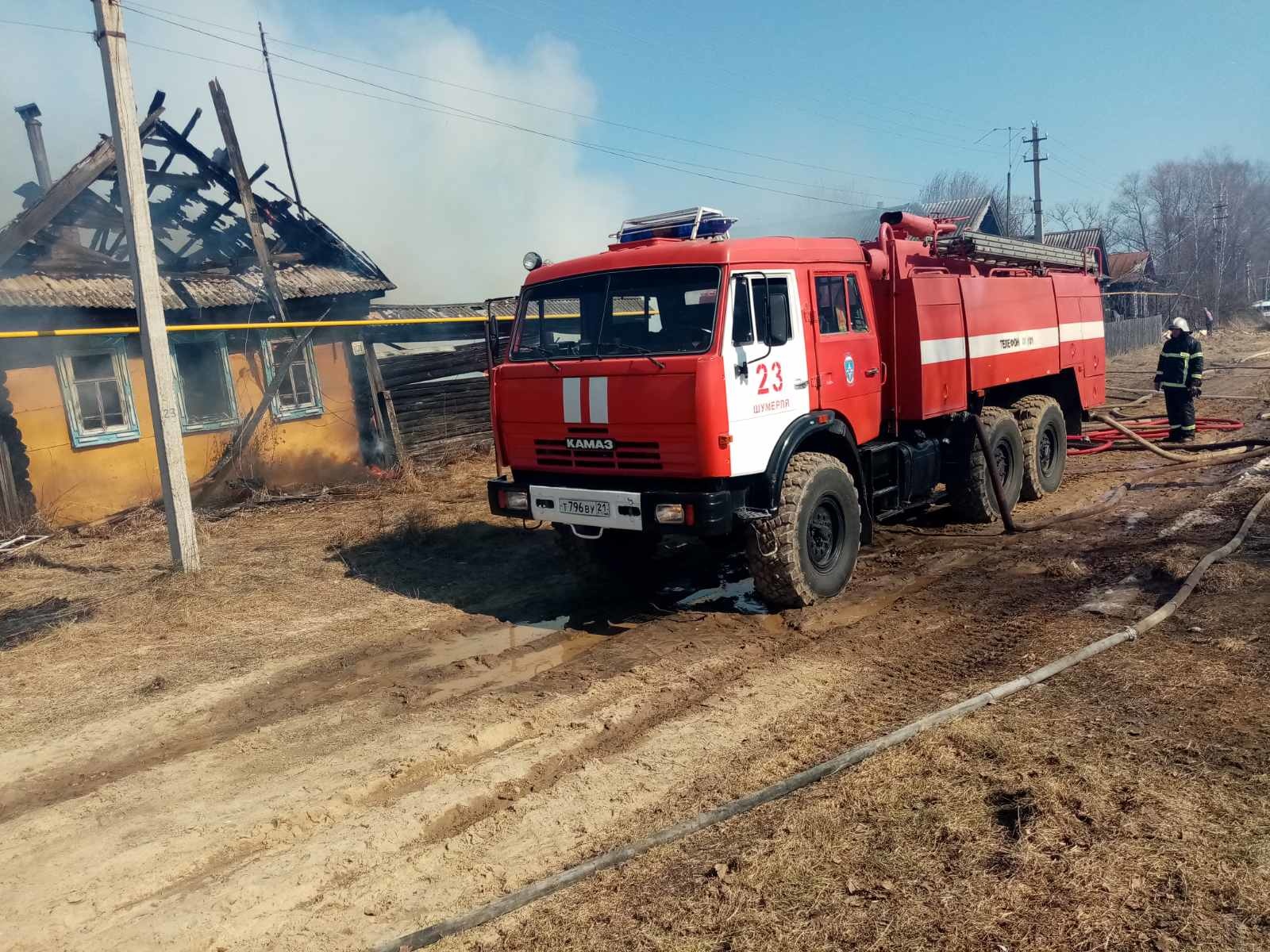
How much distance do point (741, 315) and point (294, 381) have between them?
33.9ft

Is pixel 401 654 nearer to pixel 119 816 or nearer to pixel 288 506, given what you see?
pixel 119 816

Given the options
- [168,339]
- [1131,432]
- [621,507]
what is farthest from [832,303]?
[168,339]

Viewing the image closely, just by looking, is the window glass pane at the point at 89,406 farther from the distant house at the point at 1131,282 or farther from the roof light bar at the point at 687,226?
the distant house at the point at 1131,282

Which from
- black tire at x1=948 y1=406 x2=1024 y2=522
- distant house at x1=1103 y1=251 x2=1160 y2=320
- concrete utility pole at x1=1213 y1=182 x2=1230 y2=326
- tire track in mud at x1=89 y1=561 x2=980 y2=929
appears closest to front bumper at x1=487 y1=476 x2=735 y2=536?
tire track in mud at x1=89 y1=561 x2=980 y2=929

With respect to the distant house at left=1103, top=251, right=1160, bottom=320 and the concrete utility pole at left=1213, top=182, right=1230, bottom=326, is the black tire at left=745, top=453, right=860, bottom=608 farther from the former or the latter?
the concrete utility pole at left=1213, top=182, right=1230, bottom=326

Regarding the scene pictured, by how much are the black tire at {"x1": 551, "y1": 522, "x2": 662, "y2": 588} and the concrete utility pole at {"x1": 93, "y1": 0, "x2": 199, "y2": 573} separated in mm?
3463

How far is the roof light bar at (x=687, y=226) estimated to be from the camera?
6711mm

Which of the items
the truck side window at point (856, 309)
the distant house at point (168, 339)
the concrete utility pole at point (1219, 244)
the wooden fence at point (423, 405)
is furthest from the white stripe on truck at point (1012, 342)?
the concrete utility pole at point (1219, 244)

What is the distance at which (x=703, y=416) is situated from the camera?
18.6 feet

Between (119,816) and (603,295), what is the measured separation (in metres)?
4.33

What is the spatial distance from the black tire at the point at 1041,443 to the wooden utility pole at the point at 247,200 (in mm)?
11635

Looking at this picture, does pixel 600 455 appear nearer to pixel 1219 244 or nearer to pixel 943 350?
pixel 943 350

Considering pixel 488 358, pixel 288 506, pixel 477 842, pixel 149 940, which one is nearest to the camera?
pixel 149 940

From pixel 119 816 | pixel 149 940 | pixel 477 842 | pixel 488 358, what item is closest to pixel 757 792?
pixel 477 842
